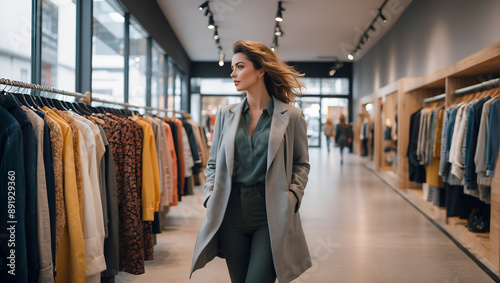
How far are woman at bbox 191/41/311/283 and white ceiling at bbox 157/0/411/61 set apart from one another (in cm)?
648

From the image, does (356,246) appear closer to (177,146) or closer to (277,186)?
(177,146)

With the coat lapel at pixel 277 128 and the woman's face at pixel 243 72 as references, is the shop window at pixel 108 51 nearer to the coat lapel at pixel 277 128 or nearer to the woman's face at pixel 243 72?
the woman's face at pixel 243 72

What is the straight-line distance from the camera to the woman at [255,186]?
2.02 metres

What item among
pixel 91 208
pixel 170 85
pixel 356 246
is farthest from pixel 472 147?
pixel 170 85

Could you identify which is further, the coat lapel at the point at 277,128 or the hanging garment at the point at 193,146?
the hanging garment at the point at 193,146

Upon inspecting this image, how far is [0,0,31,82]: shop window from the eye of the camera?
125 inches

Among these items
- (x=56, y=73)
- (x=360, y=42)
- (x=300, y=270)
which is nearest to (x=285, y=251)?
(x=300, y=270)

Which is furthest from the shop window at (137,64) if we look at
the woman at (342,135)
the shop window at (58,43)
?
the woman at (342,135)

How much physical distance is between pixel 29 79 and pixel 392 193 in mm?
6150

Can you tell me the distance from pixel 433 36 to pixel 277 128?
6256mm

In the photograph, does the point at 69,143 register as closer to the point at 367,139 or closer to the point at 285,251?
the point at 285,251

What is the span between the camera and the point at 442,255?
420cm

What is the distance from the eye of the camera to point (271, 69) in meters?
2.24

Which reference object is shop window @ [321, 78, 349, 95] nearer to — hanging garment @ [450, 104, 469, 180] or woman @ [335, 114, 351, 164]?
woman @ [335, 114, 351, 164]
